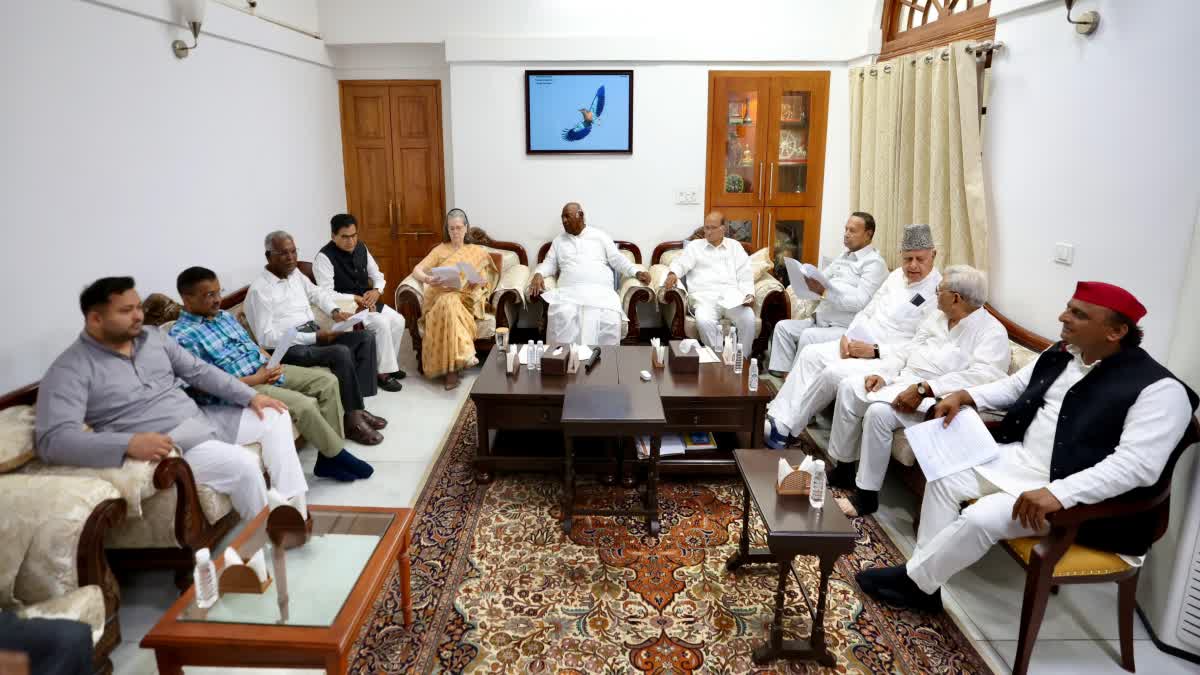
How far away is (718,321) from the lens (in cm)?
533

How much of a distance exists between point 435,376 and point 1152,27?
4355 mm

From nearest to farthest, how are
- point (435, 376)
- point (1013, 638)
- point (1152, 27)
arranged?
point (1013, 638) → point (1152, 27) → point (435, 376)

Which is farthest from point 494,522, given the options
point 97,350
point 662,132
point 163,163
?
point 662,132

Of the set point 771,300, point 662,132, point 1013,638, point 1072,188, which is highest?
point 662,132

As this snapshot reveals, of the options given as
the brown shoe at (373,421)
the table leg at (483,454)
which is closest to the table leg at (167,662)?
the table leg at (483,454)

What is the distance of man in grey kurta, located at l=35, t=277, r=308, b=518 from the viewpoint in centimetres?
250

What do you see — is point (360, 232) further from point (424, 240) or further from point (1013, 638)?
Result: point (1013, 638)

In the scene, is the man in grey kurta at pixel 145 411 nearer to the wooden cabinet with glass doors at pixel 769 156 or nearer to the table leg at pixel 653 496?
the table leg at pixel 653 496

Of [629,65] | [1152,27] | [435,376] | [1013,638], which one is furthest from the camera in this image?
[629,65]

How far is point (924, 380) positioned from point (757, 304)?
195cm

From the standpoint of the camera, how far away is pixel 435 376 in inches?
202

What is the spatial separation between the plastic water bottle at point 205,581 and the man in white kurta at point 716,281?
3811 mm

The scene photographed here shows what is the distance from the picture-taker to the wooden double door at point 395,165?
6355 millimetres

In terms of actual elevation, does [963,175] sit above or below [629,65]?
below
